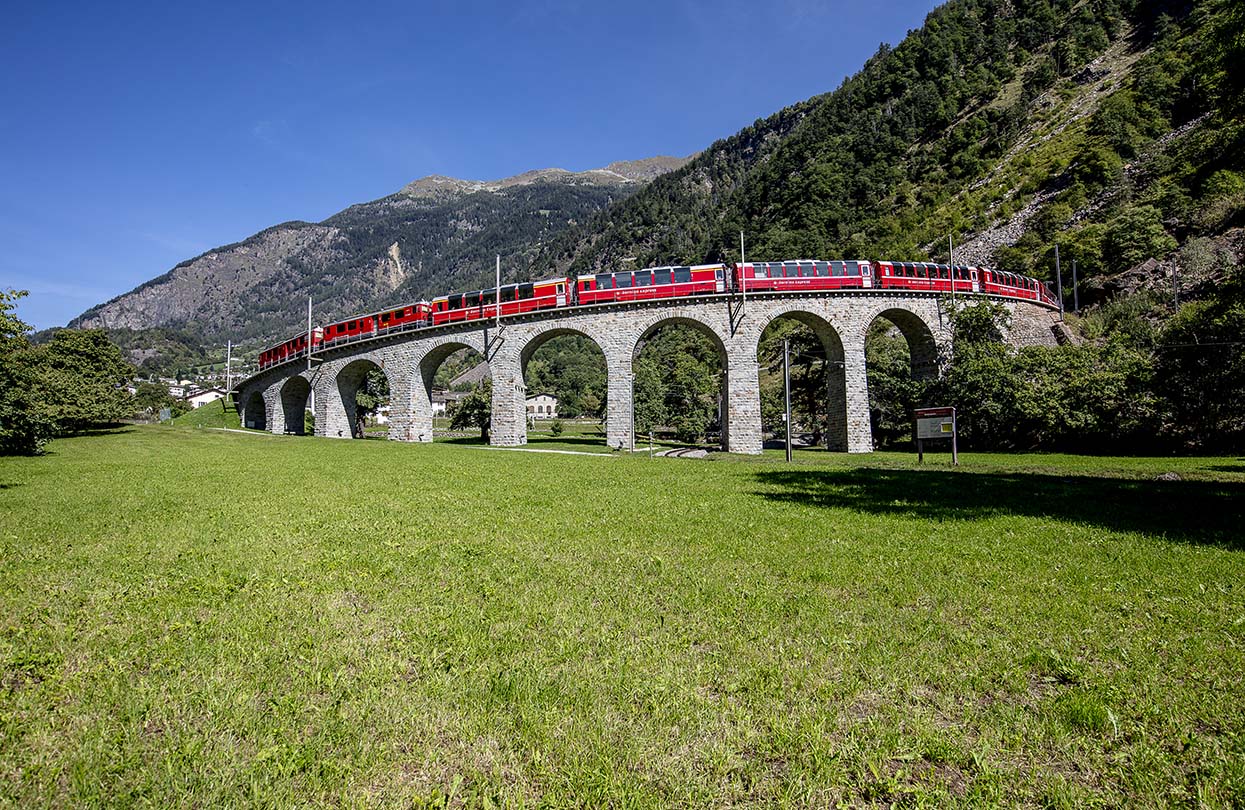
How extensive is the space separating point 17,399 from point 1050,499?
29.4 m

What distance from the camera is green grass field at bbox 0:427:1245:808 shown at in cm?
247

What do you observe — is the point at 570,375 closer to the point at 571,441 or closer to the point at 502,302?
the point at 571,441

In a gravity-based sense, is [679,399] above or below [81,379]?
below

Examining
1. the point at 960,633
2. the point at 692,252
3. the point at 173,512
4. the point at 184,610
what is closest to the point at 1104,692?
the point at 960,633

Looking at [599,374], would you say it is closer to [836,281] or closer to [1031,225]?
[1031,225]

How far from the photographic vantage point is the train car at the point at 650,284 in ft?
108

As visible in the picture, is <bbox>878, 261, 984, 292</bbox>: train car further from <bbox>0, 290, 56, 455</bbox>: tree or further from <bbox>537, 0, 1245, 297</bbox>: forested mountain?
<bbox>0, 290, 56, 455</bbox>: tree

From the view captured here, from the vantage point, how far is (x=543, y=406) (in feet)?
339

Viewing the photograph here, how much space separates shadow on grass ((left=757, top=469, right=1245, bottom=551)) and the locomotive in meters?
19.3

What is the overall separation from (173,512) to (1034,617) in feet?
37.6

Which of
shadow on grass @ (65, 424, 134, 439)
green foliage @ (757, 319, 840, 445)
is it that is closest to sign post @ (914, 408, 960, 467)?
green foliage @ (757, 319, 840, 445)

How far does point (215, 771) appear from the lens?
2.43 metres

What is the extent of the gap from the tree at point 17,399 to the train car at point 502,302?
19.8m

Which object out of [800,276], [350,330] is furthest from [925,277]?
[350,330]
